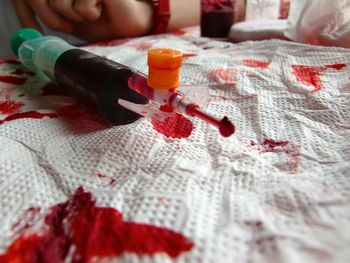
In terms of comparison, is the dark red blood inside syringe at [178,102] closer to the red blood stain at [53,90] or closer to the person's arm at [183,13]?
the red blood stain at [53,90]

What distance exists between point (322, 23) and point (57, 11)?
0.61 meters

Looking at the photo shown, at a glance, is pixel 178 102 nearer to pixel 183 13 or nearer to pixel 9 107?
pixel 9 107

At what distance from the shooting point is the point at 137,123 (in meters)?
0.40

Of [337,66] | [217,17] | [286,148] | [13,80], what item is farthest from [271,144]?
[217,17]

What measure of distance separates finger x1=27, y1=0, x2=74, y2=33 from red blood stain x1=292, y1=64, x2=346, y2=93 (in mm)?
594

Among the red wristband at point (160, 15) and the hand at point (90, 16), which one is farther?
the red wristband at point (160, 15)

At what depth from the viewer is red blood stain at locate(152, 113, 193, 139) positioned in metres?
0.40

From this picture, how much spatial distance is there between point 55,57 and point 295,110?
342 millimetres

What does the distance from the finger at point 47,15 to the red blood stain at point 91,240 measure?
69 cm

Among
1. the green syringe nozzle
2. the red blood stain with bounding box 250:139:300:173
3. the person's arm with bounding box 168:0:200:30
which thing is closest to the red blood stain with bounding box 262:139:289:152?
the red blood stain with bounding box 250:139:300:173

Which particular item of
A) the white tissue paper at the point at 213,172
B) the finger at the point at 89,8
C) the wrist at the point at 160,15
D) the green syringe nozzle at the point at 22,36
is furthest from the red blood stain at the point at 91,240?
the wrist at the point at 160,15

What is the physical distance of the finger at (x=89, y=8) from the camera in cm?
82

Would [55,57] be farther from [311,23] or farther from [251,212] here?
[311,23]

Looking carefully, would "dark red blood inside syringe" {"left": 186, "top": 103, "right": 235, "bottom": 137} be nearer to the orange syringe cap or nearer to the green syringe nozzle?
the orange syringe cap
